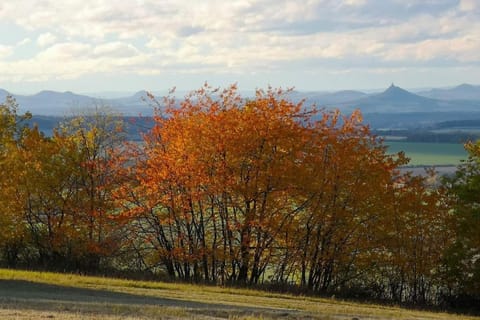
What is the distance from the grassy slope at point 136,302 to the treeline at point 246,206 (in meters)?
8.82

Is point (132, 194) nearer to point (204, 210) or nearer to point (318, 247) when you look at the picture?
point (204, 210)

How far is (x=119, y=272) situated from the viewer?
34812 millimetres

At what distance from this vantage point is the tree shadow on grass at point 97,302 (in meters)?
16.8

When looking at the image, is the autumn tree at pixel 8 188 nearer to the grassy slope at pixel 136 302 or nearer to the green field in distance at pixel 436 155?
the grassy slope at pixel 136 302

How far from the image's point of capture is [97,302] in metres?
18.6

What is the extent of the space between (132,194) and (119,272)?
547cm

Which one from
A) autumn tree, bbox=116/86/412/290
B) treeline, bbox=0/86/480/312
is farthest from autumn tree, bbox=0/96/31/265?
autumn tree, bbox=116/86/412/290

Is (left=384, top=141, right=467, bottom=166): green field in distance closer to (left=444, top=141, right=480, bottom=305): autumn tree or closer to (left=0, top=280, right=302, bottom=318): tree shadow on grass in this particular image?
(left=444, top=141, right=480, bottom=305): autumn tree

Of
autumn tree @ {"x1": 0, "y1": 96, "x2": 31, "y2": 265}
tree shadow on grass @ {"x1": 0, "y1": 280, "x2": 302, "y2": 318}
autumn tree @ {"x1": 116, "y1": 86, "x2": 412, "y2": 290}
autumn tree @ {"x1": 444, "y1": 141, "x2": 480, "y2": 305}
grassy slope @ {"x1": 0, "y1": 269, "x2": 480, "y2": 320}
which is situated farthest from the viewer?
autumn tree @ {"x1": 444, "y1": 141, "x2": 480, "y2": 305}

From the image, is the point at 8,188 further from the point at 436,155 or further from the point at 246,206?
the point at 436,155

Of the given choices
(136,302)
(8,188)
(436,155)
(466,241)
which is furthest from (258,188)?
(436,155)

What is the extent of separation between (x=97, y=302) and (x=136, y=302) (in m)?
1.63

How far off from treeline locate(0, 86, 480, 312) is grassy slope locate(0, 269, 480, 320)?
347 inches

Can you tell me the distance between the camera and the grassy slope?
16047 millimetres
